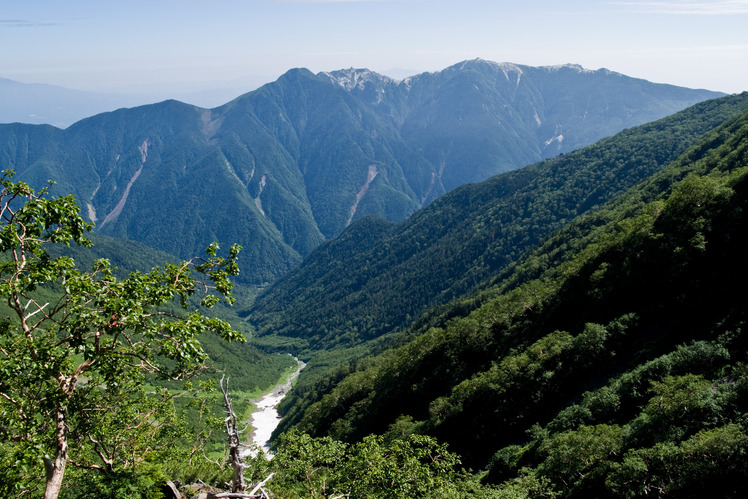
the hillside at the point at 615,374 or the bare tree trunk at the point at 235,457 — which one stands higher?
the bare tree trunk at the point at 235,457

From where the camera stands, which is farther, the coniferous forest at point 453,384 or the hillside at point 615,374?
the hillside at point 615,374

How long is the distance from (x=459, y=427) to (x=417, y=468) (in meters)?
53.5

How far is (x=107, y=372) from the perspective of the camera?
16.4 metres

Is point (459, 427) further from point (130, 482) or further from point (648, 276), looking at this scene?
point (130, 482)

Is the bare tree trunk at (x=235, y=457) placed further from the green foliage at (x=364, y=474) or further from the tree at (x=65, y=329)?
the green foliage at (x=364, y=474)

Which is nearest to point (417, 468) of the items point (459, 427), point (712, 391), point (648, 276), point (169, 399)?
point (169, 399)

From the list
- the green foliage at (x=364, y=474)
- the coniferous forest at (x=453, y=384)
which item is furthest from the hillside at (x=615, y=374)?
the green foliage at (x=364, y=474)

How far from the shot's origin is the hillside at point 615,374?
4028cm

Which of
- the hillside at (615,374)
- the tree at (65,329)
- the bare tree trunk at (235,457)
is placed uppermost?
the tree at (65,329)

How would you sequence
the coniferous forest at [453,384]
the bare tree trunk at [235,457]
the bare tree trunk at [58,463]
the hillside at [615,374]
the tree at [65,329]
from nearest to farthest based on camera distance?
1. the tree at [65,329]
2. the bare tree trunk at [58,463]
3. the coniferous forest at [453,384]
4. the bare tree trunk at [235,457]
5. the hillside at [615,374]

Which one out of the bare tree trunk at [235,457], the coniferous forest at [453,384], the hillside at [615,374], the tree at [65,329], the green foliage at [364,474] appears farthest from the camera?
the hillside at [615,374]

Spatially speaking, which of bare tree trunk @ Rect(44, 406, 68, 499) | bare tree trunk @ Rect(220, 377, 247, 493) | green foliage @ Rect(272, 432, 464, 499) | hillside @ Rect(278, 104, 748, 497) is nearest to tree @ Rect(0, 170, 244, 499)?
bare tree trunk @ Rect(44, 406, 68, 499)

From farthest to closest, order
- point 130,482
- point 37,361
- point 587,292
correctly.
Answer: point 587,292 < point 130,482 < point 37,361

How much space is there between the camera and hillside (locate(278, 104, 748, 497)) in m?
40.3
